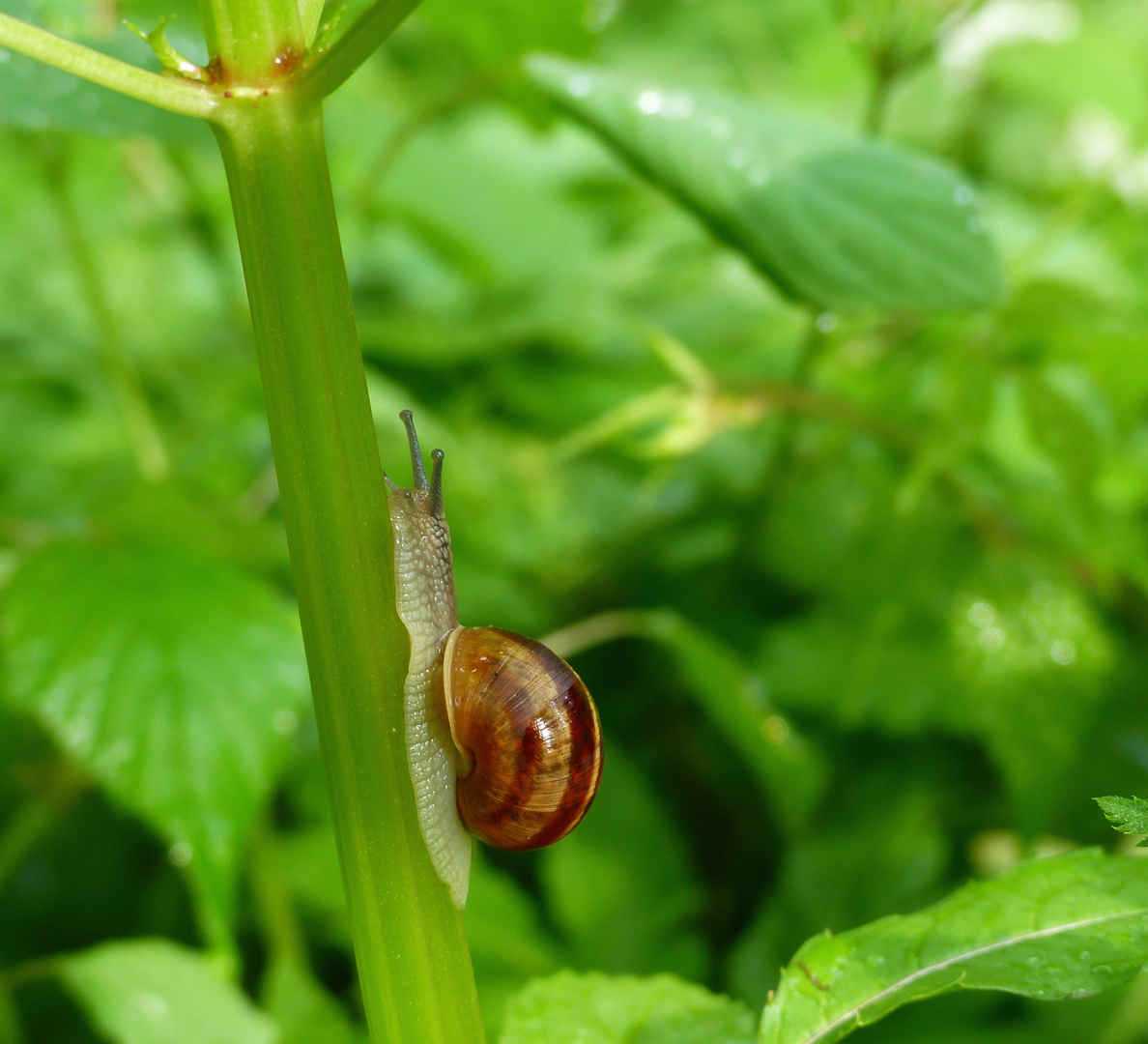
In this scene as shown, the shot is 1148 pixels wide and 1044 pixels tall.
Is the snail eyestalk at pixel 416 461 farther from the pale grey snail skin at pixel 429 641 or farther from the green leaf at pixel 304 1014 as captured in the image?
the green leaf at pixel 304 1014

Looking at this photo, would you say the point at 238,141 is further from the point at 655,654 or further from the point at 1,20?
the point at 655,654

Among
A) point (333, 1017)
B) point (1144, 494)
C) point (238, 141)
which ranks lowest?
point (333, 1017)

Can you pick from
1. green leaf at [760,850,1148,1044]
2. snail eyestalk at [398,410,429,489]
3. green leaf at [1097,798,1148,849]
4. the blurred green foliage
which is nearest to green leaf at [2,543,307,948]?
the blurred green foliage

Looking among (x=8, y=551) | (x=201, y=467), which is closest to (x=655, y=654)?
(x=201, y=467)

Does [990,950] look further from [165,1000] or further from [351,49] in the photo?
[165,1000]

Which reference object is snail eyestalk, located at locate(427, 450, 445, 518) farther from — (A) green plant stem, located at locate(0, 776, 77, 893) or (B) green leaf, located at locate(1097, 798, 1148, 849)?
(A) green plant stem, located at locate(0, 776, 77, 893)
